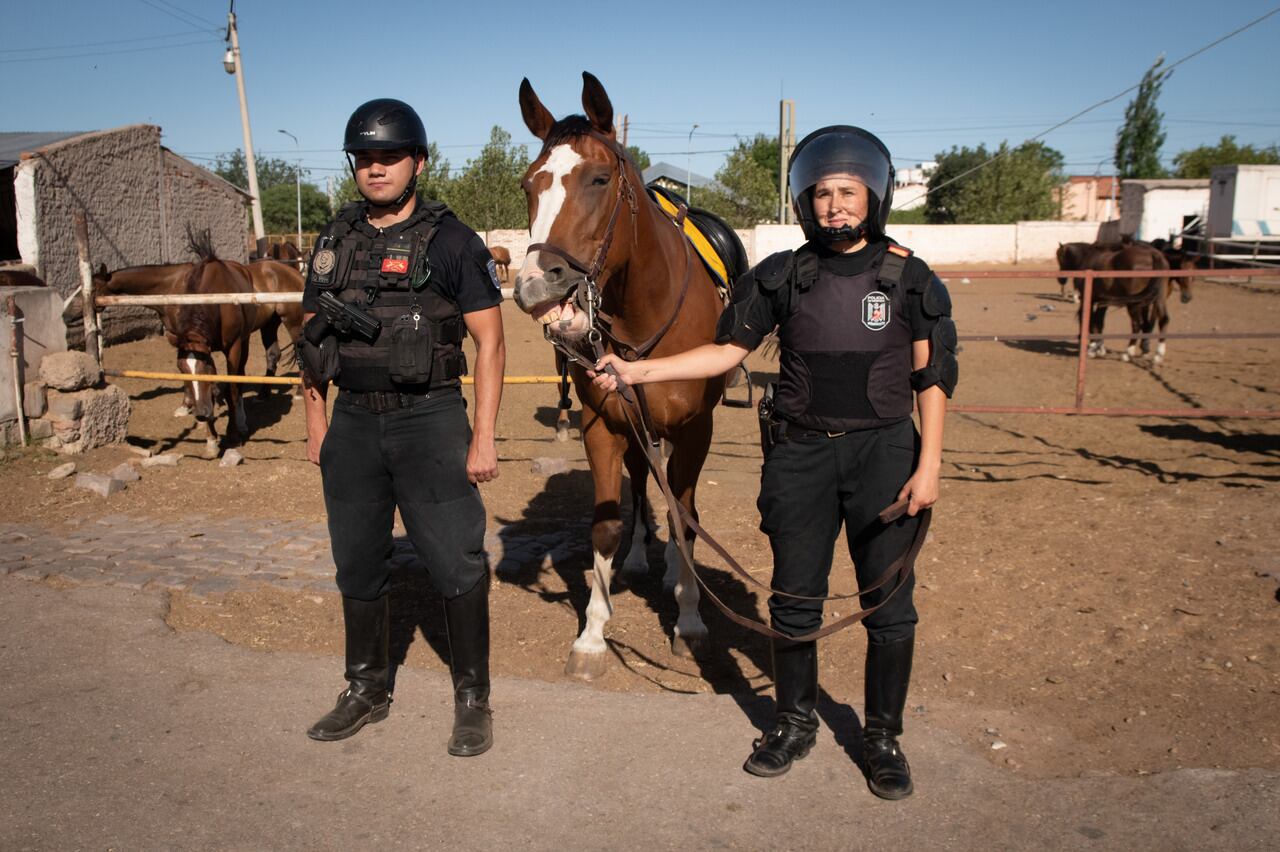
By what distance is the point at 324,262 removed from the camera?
3.42 metres

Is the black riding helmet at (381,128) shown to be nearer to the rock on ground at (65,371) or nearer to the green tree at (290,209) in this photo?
the rock on ground at (65,371)

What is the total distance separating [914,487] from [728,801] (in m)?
1.22

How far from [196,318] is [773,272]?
7.90 meters

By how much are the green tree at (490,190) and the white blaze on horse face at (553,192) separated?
40278mm

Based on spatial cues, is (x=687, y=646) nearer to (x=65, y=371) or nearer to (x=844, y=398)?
(x=844, y=398)

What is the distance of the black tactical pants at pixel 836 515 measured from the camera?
3135 mm

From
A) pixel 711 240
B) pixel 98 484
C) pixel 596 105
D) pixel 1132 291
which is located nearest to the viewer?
pixel 596 105

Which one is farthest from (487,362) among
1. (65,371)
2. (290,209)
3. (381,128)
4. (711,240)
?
(290,209)

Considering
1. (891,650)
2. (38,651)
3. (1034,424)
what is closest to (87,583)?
(38,651)

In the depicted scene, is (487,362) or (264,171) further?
(264,171)

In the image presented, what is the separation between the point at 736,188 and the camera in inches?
1826

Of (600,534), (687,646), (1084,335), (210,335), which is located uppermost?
(1084,335)

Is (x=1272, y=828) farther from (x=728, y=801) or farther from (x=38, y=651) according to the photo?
(x=38, y=651)

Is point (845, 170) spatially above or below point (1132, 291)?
above
